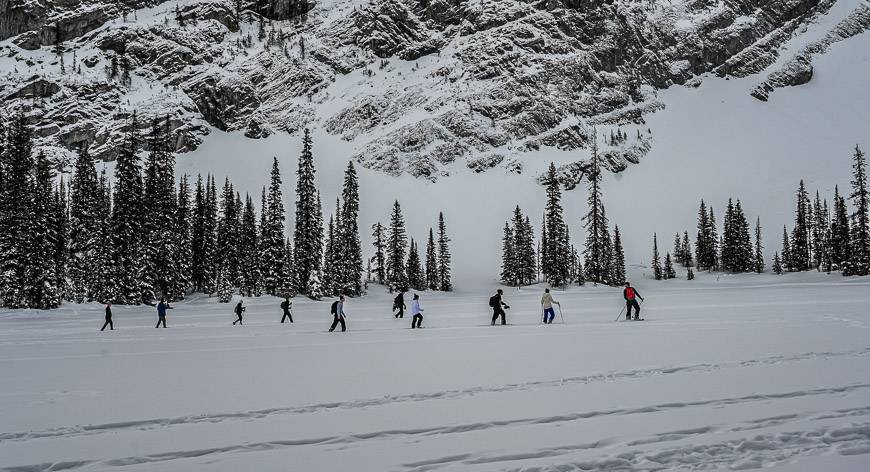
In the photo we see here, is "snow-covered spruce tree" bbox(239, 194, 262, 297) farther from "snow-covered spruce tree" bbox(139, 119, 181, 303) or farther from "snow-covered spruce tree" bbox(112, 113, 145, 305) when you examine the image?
"snow-covered spruce tree" bbox(112, 113, 145, 305)

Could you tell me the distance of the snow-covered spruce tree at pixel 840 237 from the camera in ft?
215

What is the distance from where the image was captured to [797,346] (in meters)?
13.1

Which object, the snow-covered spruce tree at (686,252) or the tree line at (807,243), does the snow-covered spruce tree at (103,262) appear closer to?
the tree line at (807,243)

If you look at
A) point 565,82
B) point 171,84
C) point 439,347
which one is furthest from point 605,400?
point 171,84

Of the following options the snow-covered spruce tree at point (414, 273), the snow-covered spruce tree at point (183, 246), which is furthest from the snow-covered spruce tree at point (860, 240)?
the snow-covered spruce tree at point (183, 246)

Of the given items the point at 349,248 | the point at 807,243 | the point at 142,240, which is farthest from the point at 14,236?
the point at 807,243

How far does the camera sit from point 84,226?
5056cm

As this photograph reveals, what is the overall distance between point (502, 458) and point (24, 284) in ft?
141

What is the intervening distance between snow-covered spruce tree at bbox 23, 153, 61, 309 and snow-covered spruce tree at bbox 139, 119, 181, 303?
6515 millimetres

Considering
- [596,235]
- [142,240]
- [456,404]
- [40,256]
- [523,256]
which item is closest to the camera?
[456,404]

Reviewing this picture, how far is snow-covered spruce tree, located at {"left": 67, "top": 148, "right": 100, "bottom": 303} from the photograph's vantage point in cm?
4941

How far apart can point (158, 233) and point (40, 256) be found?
36.2 feet

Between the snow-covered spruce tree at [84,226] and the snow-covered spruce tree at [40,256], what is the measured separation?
747 cm

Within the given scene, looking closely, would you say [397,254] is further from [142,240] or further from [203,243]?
[142,240]
